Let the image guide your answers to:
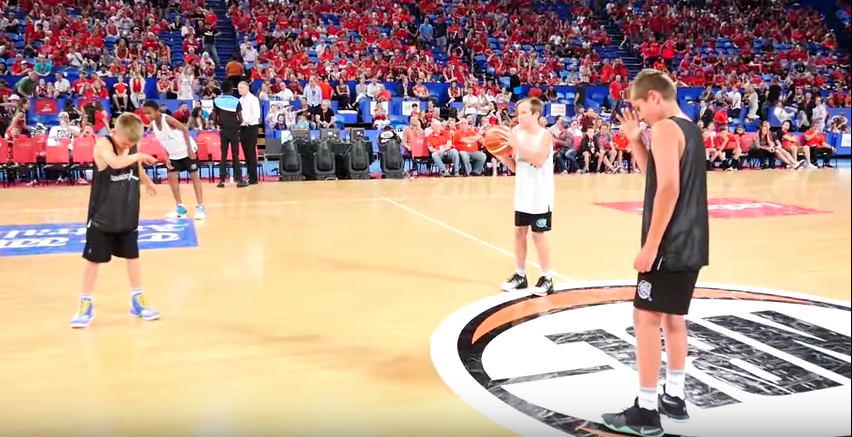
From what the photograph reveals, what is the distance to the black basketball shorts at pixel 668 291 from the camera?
332 cm

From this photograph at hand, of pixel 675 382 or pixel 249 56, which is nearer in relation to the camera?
pixel 675 382

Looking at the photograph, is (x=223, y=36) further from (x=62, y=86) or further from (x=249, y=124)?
(x=249, y=124)

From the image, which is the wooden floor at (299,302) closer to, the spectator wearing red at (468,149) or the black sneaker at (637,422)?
the black sneaker at (637,422)

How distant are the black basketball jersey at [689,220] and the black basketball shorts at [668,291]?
0.04 metres

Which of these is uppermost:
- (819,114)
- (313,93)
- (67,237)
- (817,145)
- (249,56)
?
(249,56)

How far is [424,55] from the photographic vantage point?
21.3 metres

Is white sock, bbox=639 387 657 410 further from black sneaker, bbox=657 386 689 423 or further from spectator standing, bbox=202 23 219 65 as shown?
spectator standing, bbox=202 23 219 65

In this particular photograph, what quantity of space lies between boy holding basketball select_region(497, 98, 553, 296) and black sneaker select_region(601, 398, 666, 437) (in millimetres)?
2514

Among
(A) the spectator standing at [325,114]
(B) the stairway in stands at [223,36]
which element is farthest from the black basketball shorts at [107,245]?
(B) the stairway in stands at [223,36]

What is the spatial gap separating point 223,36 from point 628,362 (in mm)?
19695

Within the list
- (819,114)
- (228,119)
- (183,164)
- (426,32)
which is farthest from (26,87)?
(819,114)

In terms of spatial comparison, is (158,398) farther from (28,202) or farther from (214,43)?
(214,43)

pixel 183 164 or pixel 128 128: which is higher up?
pixel 128 128

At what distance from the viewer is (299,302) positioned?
19.4ft
